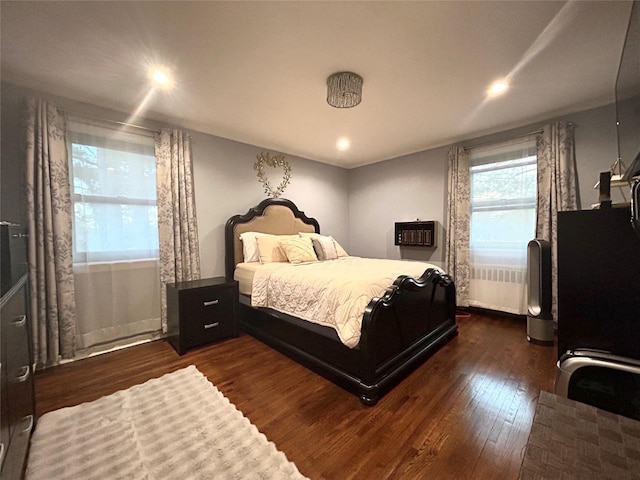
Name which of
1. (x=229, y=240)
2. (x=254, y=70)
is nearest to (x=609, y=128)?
(x=254, y=70)

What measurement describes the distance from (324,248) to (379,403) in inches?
76.3

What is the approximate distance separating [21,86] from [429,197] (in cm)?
456

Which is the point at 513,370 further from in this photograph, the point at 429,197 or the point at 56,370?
the point at 56,370

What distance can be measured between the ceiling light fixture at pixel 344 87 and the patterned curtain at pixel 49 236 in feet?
7.77

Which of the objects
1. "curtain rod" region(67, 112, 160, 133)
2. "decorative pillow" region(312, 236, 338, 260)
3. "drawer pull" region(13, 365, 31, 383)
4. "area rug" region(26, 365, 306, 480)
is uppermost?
"curtain rod" region(67, 112, 160, 133)

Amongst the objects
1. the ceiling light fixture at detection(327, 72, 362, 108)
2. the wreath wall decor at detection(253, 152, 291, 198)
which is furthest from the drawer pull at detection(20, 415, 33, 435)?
the wreath wall decor at detection(253, 152, 291, 198)

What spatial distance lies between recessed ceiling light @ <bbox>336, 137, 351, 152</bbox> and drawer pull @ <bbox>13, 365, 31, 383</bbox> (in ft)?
11.5

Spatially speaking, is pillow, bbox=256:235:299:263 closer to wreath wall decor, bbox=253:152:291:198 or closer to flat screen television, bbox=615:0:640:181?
wreath wall decor, bbox=253:152:291:198

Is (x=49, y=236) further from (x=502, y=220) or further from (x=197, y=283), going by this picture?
(x=502, y=220)

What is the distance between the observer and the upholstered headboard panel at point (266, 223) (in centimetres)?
327

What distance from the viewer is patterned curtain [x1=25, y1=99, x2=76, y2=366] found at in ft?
6.82

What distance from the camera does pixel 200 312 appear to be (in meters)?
2.55

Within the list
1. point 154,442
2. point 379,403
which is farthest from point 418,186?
point 154,442

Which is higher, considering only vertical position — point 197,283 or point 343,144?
point 343,144
